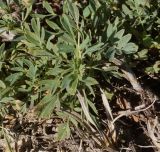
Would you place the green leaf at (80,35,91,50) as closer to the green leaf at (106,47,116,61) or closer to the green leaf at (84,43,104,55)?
the green leaf at (84,43,104,55)

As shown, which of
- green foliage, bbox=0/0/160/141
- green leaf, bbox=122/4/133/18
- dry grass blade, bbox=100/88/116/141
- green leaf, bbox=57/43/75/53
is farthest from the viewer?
green leaf, bbox=122/4/133/18

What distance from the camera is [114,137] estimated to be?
2.24m

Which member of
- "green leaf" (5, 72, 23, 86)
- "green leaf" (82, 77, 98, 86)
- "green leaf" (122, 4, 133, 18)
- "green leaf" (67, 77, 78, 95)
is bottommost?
"green leaf" (67, 77, 78, 95)

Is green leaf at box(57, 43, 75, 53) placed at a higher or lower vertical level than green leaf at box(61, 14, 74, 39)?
lower

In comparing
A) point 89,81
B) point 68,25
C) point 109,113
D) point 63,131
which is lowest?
point 63,131

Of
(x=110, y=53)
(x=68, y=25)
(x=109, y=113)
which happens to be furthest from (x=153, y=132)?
(x=68, y=25)

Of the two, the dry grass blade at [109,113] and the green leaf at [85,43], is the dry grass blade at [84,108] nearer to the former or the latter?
the dry grass blade at [109,113]

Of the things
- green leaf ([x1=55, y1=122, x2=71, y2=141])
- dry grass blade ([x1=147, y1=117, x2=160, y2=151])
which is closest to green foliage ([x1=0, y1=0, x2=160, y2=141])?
green leaf ([x1=55, y1=122, x2=71, y2=141])

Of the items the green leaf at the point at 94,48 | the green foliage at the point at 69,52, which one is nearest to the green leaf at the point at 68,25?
the green foliage at the point at 69,52

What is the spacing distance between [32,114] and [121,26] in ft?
2.57

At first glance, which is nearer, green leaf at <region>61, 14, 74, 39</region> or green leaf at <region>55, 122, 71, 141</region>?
green leaf at <region>61, 14, 74, 39</region>

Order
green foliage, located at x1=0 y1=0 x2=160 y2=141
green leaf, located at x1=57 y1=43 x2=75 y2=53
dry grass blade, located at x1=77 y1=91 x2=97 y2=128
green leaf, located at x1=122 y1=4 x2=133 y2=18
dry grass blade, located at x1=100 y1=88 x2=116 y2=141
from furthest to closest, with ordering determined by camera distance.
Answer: green leaf, located at x1=122 y1=4 x2=133 y2=18, dry grass blade, located at x1=100 y1=88 x2=116 y2=141, dry grass blade, located at x1=77 y1=91 x2=97 y2=128, green foliage, located at x1=0 y1=0 x2=160 y2=141, green leaf, located at x1=57 y1=43 x2=75 y2=53

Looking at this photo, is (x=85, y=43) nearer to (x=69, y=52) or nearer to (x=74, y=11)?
(x=69, y=52)

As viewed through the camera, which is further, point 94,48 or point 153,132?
point 153,132
